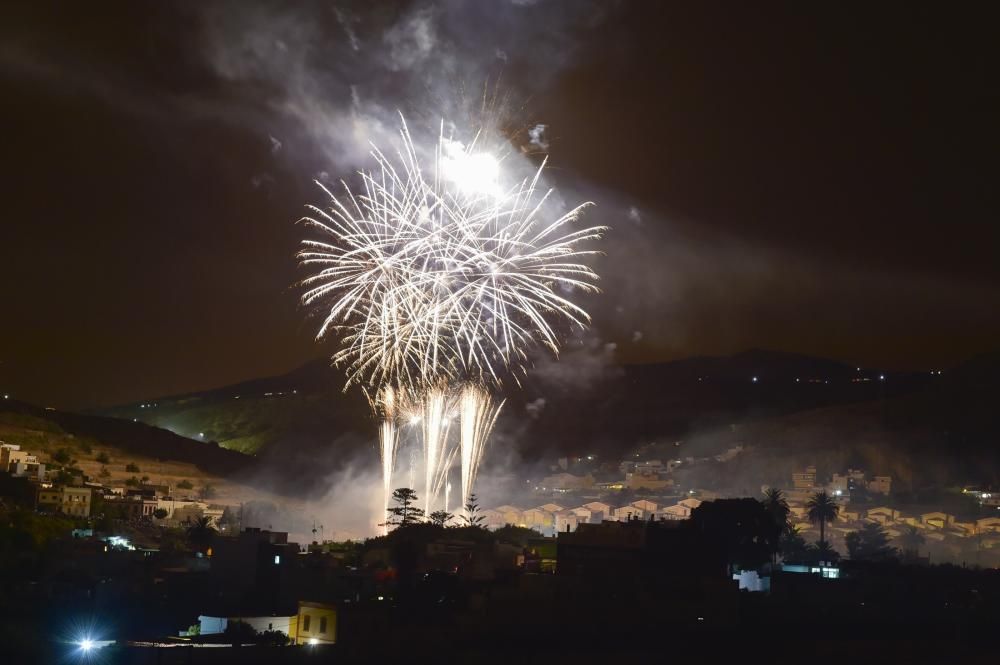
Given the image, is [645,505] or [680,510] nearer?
[680,510]

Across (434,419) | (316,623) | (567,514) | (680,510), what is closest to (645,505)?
(567,514)

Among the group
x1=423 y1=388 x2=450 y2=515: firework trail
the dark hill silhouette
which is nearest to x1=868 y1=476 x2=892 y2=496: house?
the dark hill silhouette

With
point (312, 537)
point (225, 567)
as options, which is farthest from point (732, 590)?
point (312, 537)

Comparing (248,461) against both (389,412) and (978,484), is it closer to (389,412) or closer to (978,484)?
(389,412)

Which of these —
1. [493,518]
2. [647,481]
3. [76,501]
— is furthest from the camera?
[647,481]

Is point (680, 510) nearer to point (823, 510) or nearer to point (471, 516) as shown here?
point (823, 510)
